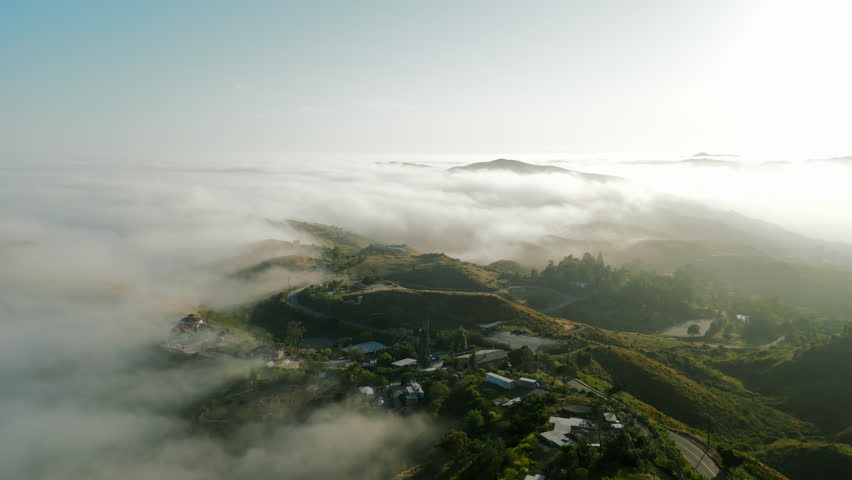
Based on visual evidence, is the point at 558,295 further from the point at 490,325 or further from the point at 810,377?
the point at 810,377

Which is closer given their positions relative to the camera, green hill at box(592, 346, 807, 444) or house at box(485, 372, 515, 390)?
house at box(485, 372, 515, 390)

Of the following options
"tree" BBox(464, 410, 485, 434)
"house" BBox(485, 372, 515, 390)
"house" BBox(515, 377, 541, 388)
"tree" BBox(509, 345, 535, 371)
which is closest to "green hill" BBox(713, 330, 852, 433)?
"tree" BBox(509, 345, 535, 371)

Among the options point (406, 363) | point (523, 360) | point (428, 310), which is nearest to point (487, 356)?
point (523, 360)

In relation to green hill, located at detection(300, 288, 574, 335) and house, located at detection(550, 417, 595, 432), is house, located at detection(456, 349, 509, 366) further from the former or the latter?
house, located at detection(550, 417, 595, 432)

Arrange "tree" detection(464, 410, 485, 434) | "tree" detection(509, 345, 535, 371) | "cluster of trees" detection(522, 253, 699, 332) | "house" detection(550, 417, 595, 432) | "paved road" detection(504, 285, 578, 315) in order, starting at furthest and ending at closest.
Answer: "paved road" detection(504, 285, 578, 315) → "cluster of trees" detection(522, 253, 699, 332) → "tree" detection(509, 345, 535, 371) → "tree" detection(464, 410, 485, 434) → "house" detection(550, 417, 595, 432)

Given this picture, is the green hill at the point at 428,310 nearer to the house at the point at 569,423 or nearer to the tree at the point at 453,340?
the tree at the point at 453,340
